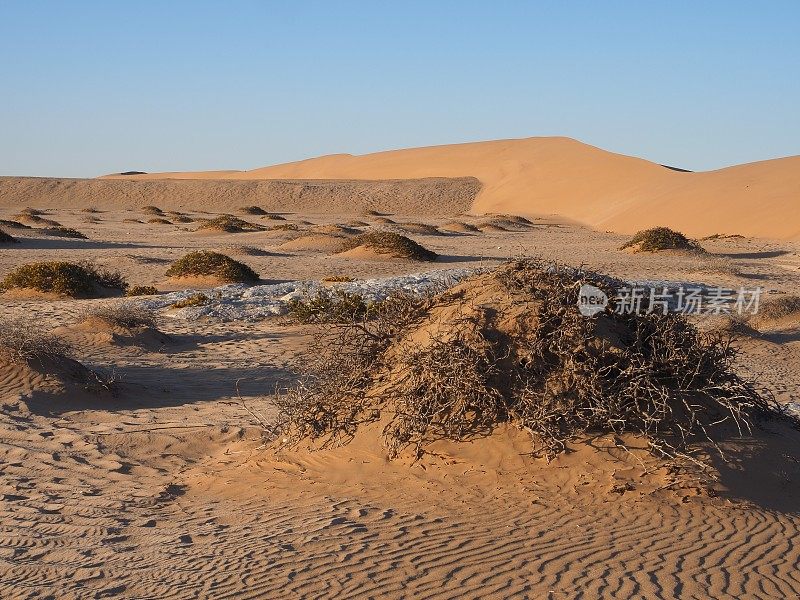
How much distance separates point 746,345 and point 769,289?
7478mm

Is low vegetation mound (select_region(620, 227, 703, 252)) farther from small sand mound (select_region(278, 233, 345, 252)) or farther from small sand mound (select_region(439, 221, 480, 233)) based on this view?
small sand mound (select_region(439, 221, 480, 233))

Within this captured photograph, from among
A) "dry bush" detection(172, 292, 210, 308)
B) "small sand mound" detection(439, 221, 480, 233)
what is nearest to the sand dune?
"small sand mound" detection(439, 221, 480, 233)

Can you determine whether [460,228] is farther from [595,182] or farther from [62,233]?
[595,182]

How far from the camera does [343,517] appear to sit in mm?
5816

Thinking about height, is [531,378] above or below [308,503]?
above

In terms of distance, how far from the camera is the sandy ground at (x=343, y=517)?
4.93m

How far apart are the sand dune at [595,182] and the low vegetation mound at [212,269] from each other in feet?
80.6

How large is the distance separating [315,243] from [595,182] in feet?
141

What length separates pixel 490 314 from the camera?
22.7 feet

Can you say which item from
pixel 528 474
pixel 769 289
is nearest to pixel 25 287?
pixel 528 474

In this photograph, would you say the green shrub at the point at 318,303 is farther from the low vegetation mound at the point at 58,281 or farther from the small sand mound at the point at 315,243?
the small sand mound at the point at 315,243

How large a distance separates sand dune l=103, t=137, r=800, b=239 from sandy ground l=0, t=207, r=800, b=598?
108 feet

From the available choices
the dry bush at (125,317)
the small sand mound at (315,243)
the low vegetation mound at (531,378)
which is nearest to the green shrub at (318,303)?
the dry bush at (125,317)

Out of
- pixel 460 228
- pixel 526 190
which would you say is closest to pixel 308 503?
pixel 460 228
